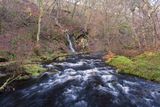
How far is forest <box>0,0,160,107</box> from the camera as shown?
1117cm

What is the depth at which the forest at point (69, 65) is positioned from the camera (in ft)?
36.7

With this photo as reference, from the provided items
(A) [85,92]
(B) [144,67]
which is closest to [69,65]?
(B) [144,67]

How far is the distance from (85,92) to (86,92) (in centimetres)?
4

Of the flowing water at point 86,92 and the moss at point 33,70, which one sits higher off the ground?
the moss at point 33,70

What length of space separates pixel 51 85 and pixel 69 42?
16.6m

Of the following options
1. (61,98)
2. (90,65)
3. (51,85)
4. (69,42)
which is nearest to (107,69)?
(90,65)

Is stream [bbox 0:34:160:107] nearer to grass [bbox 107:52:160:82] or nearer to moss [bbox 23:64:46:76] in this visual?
moss [bbox 23:64:46:76]

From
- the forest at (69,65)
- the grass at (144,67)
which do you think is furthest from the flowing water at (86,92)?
the grass at (144,67)

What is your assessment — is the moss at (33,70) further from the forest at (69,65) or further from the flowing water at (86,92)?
the flowing water at (86,92)

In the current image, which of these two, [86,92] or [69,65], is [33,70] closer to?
[69,65]

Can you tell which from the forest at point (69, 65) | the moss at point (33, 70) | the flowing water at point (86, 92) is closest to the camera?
Answer: the flowing water at point (86, 92)

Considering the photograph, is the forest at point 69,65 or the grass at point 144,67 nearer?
the forest at point 69,65

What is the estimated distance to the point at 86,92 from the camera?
11820 millimetres

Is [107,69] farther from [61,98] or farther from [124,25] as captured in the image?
[124,25]
